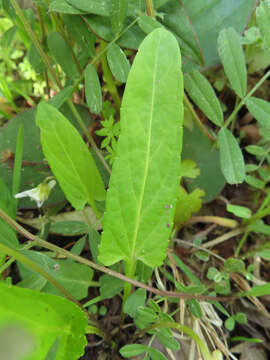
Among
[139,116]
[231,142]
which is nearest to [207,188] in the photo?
[231,142]

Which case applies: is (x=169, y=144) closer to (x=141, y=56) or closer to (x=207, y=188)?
(x=141, y=56)

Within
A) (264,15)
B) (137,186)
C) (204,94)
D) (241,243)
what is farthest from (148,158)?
(241,243)

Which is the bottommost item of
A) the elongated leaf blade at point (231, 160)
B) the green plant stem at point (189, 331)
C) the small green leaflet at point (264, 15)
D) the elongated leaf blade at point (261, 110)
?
the green plant stem at point (189, 331)

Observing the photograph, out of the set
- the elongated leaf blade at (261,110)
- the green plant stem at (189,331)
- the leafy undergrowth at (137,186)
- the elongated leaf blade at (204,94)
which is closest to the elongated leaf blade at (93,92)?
the leafy undergrowth at (137,186)

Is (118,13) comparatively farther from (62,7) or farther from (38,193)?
(38,193)

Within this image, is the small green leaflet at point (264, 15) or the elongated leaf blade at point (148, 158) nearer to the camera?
the elongated leaf blade at point (148, 158)

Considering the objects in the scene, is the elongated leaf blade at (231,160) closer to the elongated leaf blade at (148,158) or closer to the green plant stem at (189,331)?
the elongated leaf blade at (148,158)

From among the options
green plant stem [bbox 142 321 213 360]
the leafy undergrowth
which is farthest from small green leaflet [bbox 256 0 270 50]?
green plant stem [bbox 142 321 213 360]
